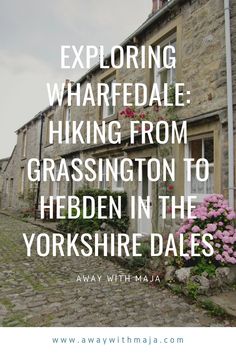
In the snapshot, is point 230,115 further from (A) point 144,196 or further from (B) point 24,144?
(B) point 24,144

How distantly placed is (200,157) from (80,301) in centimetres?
369

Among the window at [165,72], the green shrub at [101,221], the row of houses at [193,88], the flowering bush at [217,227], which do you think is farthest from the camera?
the green shrub at [101,221]

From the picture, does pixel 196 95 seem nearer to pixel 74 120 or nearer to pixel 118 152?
pixel 118 152

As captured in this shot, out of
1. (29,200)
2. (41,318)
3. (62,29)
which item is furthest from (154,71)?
(29,200)

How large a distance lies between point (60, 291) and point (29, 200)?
1226 cm

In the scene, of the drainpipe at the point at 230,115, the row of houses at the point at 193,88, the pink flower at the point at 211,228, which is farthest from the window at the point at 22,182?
the pink flower at the point at 211,228

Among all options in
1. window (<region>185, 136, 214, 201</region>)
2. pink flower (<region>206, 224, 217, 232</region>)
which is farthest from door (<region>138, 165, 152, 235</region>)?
pink flower (<region>206, 224, 217, 232</region>)

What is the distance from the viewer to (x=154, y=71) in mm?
7977

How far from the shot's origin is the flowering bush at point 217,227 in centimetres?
457

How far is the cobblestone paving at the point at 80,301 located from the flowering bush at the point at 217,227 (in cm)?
89

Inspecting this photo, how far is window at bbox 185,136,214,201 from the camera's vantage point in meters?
6.05

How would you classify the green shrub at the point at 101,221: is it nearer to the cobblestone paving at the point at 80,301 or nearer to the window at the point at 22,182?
the cobblestone paving at the point at 80,301

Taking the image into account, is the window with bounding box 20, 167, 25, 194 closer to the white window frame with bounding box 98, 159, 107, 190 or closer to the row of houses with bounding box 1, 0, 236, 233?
the row of houses with bounding box 1, 0, 236, 233

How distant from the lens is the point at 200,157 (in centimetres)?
634
